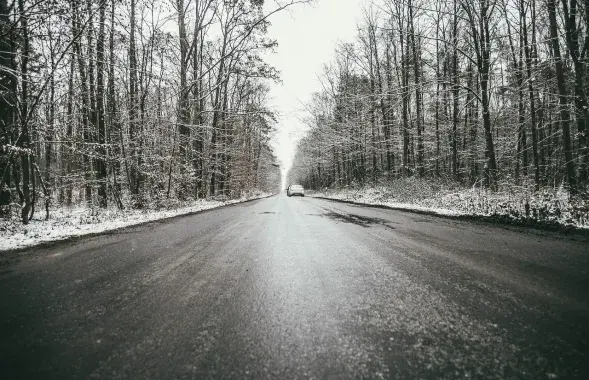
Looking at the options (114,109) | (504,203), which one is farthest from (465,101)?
(114,109)

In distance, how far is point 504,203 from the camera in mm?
8109

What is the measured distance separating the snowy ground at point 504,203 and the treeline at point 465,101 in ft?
2.24

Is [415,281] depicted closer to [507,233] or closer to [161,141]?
[507,233]

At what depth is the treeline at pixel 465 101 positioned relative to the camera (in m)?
10.6

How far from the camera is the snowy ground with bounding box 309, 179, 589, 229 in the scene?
19.6 ft

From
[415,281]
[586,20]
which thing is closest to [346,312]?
[415,281]

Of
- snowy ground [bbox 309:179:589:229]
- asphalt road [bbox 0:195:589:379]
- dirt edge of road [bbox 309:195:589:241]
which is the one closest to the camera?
asphalt road [bbox 0:195:589:379]

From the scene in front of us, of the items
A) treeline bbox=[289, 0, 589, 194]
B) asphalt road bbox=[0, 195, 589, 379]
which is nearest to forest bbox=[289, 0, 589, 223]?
treeline bbox=[289, 0, 589, 194]

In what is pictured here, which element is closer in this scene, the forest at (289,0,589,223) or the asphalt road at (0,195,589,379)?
the asphalt road at (0,195,589,379)

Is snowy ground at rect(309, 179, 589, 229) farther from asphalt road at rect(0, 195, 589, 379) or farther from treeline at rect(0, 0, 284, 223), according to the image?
treeline at rect(0, 0, 284, 223)

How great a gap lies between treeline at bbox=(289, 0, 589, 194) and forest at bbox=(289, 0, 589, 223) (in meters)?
0.09

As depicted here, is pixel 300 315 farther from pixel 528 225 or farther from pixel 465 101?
pixel 465 101

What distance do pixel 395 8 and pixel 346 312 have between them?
21.6 metres

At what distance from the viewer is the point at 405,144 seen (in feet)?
58.7
